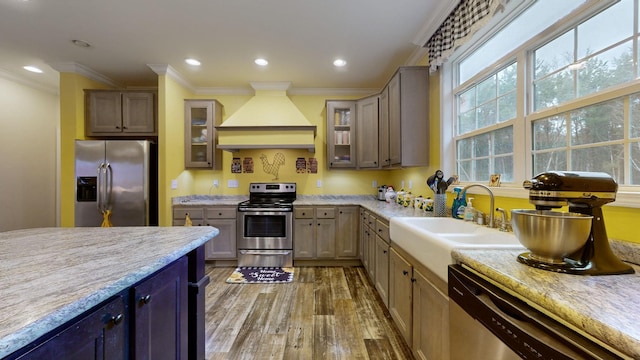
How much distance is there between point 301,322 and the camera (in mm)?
2170

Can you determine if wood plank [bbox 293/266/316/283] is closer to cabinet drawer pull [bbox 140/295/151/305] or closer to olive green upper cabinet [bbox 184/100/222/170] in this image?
olive green upper cabinet [bbox 184/100/222/170]

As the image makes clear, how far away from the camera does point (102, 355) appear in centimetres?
78

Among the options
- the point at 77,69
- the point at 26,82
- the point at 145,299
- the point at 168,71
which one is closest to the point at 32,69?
the point at 26,82

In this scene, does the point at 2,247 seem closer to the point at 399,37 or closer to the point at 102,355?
the point at 102,355

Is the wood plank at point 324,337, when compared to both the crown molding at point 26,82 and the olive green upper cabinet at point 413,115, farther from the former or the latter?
the crown molding at point 26,82

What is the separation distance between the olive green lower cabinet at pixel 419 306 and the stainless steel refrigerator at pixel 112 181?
3018 millimetres

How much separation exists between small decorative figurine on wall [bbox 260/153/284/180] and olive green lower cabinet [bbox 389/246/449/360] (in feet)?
8.10

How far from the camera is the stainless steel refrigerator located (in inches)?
123

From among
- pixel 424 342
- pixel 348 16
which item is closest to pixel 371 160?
pixel 348 16

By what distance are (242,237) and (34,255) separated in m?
2.50

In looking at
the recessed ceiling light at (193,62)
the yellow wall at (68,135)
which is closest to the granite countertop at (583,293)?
the recessed ceiling light at (193,62)

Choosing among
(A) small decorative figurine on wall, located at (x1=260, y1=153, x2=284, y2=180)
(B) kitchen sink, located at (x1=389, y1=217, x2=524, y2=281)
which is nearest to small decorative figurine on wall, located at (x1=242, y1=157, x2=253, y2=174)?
(A) small decorative figurine on wall, located at (x1=260, y1=153, x2=284, y2=180)

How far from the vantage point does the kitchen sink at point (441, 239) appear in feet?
3.93

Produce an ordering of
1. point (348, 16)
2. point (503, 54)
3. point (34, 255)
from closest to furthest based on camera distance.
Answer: point (34, 255), point (503, 54), point (348, 16)
